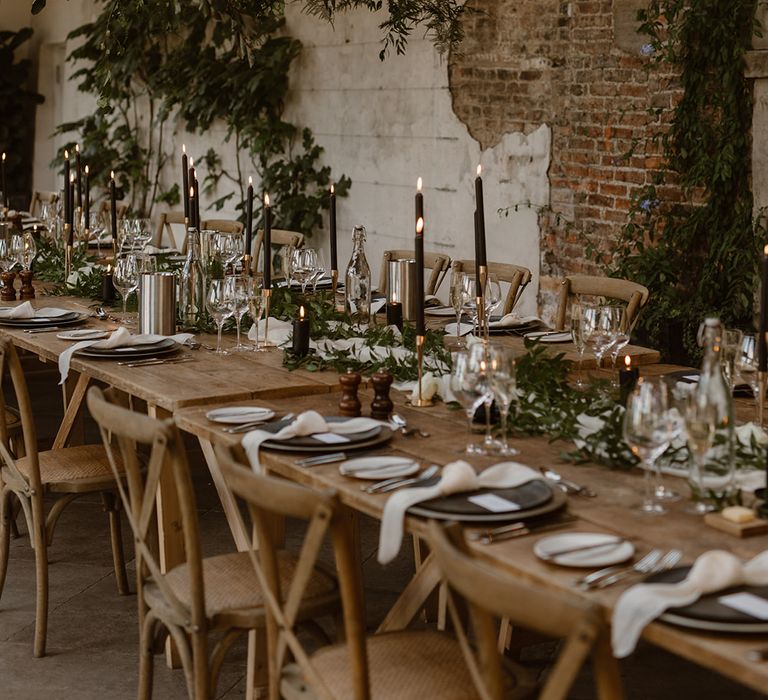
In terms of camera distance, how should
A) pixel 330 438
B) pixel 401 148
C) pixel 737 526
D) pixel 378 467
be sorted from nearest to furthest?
pixel 737 526
pixel 378 467
pixel 330 438
pixel 401 148

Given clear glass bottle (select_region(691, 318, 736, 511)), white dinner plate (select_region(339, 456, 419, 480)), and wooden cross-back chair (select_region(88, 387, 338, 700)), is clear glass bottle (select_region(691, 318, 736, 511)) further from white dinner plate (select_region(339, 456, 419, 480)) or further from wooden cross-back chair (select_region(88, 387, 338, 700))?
wooden cross-back chair (select_region(88, 387, 338, 700))

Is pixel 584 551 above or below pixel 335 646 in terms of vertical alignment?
above

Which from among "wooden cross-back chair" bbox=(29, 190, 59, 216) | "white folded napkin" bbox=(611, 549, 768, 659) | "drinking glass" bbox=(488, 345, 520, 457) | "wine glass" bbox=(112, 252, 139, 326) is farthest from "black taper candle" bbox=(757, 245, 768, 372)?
"wooden cross-back chair" bbox=(29, 190, 59, 216)

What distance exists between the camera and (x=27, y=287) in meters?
5.21

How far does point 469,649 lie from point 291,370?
5.73 feet

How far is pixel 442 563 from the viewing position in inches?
76.1

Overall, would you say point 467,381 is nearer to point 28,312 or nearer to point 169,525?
point 169,525

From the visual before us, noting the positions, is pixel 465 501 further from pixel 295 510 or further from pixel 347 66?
pixel 347 66

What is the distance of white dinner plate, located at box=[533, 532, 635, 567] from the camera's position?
2.13 metres

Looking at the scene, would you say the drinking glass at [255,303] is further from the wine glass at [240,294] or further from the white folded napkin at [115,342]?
the white folded napkin at [115,342]

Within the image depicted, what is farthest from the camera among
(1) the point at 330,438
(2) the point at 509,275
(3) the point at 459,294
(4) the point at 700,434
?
(2) the point at 509,275

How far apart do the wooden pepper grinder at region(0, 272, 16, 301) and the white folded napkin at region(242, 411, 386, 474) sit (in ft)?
8.13

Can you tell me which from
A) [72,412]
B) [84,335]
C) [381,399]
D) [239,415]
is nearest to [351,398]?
[381,399]

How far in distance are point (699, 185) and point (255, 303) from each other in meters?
2.99
